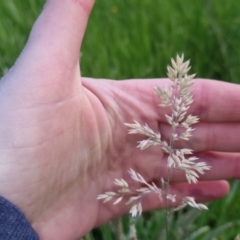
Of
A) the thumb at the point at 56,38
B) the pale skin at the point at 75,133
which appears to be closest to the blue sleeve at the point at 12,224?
the pale skin at the point at 75,133

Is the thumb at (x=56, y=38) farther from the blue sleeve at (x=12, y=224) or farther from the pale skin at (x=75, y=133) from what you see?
the blue sleeve at (x=12, y=224)

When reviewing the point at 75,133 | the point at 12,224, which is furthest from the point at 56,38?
the point at 12,224

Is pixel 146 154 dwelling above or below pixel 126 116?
below

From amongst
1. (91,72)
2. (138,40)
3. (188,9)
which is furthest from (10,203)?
(188,9)

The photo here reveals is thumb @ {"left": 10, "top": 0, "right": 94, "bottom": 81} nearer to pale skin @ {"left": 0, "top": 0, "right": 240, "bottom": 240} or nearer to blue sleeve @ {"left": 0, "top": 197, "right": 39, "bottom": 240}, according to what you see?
pale skin @ {"left": 0, "top": 0, "right": 240, "bottom": 240}

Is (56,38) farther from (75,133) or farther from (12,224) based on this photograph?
(12,224)

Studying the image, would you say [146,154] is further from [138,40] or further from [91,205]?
[138,40]
